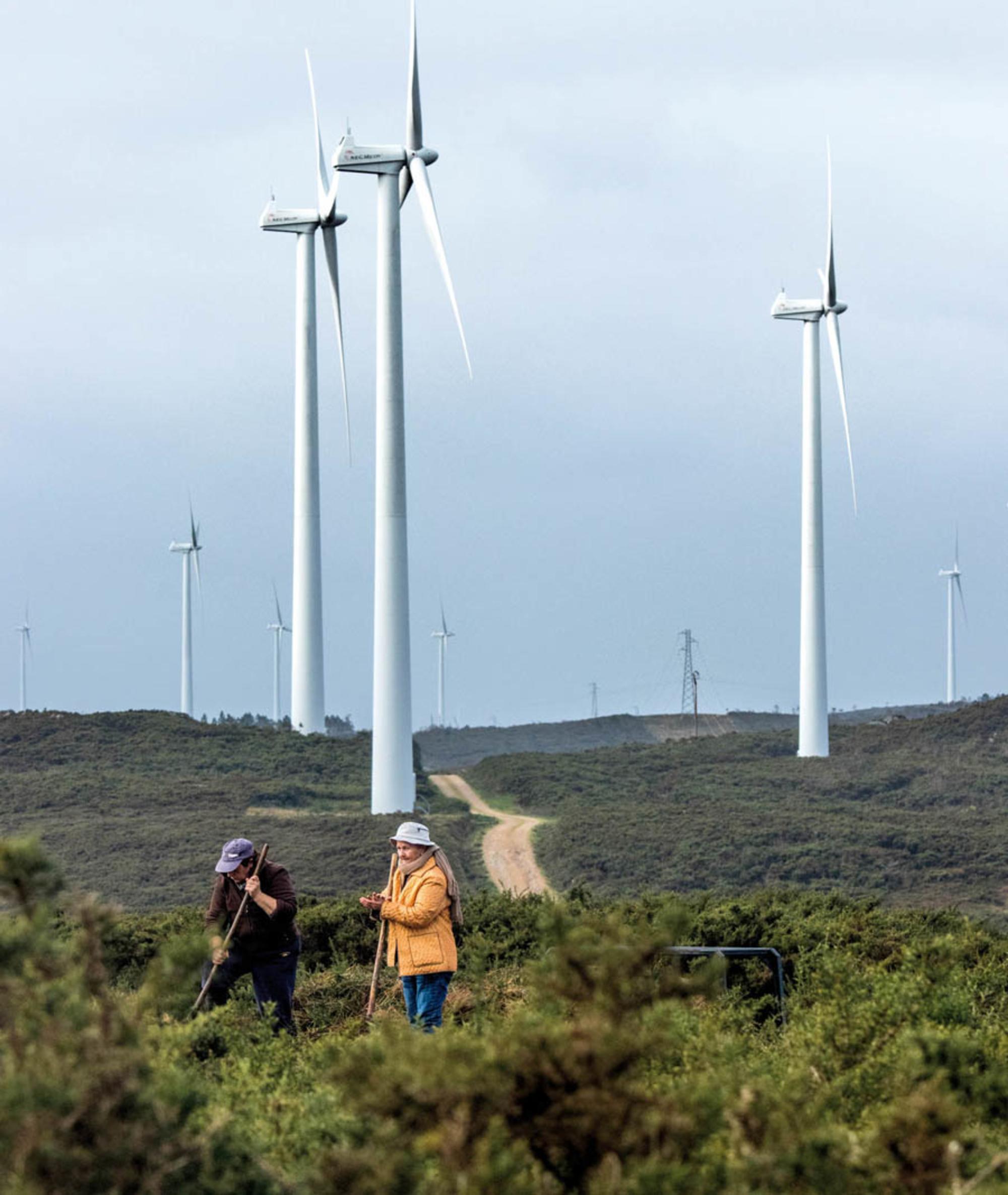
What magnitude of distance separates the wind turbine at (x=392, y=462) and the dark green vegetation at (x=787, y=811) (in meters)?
4.56

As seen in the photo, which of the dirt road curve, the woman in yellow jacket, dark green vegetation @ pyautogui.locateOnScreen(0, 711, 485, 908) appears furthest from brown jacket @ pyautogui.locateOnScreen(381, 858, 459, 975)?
dark green vegetation @ pyautogui.locateOnScreen(0, 711, 485, 908)

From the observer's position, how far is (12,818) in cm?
4334

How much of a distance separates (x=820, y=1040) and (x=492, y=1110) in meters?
3.56

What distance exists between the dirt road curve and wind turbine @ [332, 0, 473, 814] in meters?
2.72

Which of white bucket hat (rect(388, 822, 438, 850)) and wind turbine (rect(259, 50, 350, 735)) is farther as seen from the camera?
wind turbine (rect(259, 50, 350, 735))

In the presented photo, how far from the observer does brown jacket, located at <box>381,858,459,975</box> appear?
36.9ft

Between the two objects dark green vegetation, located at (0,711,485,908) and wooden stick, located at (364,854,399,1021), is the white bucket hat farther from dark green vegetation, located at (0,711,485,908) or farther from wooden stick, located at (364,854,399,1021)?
dark green vegetation, located at (0,711,485,908)

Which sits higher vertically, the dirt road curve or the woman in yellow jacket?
the woman in yellow jacket

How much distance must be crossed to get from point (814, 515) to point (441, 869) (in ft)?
158

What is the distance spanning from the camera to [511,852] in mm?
41375

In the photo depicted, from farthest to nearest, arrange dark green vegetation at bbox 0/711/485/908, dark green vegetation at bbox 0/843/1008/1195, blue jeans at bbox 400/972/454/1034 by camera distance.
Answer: dark green vegetation at bbox 0/711/485/908 → blue jeans at bbox 400/972/454/1034 → dark green vegetation at bbox 0/843/1008/1195

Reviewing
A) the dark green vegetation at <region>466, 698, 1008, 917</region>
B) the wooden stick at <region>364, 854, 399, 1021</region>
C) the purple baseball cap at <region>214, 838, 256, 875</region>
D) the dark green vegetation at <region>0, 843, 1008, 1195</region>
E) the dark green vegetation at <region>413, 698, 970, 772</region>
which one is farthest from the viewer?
the dark green vegetation at <region>413, 698, 970, 772</region>

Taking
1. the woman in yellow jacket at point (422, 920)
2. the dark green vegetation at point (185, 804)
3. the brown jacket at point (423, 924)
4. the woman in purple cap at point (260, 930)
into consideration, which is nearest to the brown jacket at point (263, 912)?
the woman in purple cap at point (260, 930)

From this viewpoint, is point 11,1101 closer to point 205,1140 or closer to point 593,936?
point 205,1140
